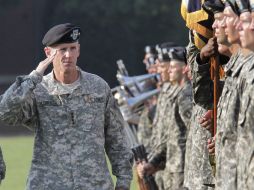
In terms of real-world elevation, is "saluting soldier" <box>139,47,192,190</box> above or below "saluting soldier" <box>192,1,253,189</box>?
below

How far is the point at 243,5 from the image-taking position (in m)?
8.16

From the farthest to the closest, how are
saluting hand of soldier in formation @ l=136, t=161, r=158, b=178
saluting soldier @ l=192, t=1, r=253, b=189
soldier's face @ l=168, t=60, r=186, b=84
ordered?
soldier's face @ l=168, t=60, r=186, b=84
saluting hand of soldier in formation @ l=136, t=161, r=158, b=178
saluting soldier @ l=192, t=1, r=253, b=189

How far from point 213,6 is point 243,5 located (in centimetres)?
88

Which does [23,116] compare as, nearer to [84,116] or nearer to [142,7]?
[84,116]

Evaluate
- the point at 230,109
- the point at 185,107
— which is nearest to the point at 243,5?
the point at 230,109

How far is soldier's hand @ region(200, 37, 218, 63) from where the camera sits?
9.49 metres

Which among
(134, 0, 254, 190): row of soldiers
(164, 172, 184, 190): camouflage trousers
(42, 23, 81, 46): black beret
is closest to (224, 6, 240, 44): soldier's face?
(134, 0, 254, 190): row of soldiers

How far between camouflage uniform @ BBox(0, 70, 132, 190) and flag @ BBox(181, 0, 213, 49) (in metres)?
0.78

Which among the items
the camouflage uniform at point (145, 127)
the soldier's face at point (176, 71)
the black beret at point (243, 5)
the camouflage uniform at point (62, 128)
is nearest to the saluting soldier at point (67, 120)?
the camouflage uniform at point (62, 128)

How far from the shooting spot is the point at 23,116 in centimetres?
1002

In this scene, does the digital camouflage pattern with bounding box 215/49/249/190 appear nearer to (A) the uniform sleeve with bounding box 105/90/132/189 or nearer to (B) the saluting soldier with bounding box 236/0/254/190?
(B) the saluting soldier with bounding box 236/0/254/190

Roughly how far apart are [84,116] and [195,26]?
1000 millimetres

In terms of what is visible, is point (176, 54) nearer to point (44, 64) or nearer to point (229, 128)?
point (44, 64)

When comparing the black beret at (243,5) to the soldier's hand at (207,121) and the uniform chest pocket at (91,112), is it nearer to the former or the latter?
the soldier's hand at (207,121)
